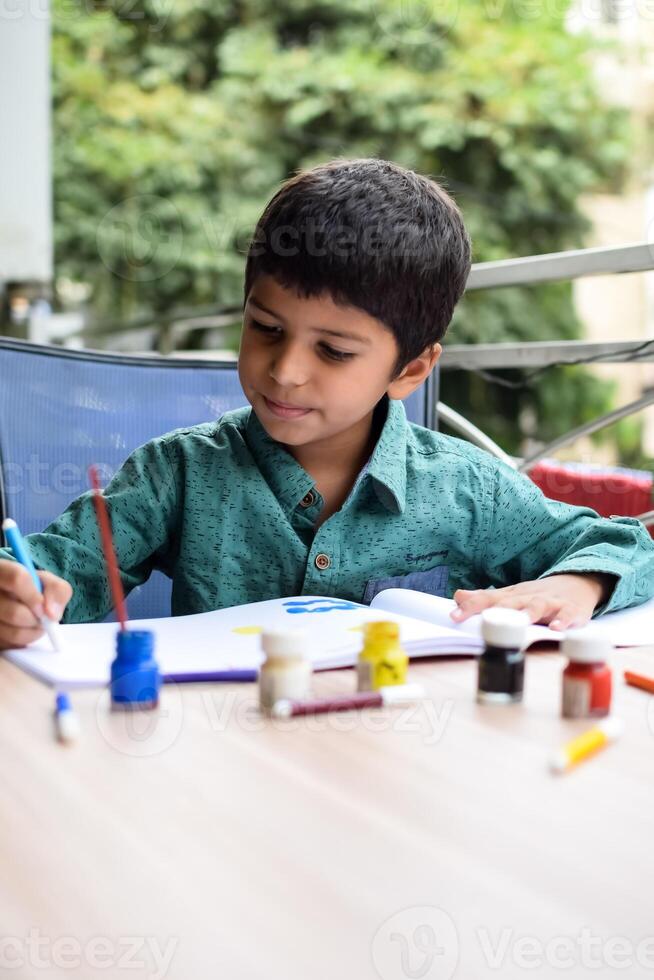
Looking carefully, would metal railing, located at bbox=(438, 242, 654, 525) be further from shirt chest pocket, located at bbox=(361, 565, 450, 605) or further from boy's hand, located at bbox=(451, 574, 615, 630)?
boy's hand, located at bbox=(451, 574, 615, 630)

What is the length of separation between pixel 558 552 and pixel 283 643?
61cm

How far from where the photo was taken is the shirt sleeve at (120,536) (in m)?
1.05

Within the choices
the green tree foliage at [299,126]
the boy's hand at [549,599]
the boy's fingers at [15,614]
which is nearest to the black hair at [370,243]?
the boy's hand at [549,599]

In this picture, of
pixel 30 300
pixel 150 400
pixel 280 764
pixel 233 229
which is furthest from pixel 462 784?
pixel 233 229

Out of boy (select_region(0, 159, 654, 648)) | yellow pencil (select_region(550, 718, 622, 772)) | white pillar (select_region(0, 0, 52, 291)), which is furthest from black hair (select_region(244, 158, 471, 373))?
white pillar (select_region(0, 0, 52, 291))

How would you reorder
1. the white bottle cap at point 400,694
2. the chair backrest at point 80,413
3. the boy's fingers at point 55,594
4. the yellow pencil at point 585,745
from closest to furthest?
1. the yellow pencil at point 585,745
2. the white bottle cap at point 400,694
3. the boy's fingers at point 55,594
4. the chair backrest at point 80,413

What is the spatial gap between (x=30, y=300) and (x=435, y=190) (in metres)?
3.75

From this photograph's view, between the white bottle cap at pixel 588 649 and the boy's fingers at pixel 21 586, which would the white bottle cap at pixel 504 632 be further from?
the boy's fingers at pixel 21 586

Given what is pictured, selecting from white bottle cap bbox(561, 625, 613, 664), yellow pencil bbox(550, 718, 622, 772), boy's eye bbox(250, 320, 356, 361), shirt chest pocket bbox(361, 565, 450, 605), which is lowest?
shirt chest pocket bbox(361, 565, 450, 605)

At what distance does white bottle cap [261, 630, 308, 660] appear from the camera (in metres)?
0.66

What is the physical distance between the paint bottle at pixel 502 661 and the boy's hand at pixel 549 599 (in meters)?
0.19

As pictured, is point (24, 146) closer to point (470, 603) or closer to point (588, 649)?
point (470, 603)

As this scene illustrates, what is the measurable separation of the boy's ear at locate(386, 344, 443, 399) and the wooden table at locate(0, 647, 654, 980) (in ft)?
1.92

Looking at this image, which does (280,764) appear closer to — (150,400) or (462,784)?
(462,784)
